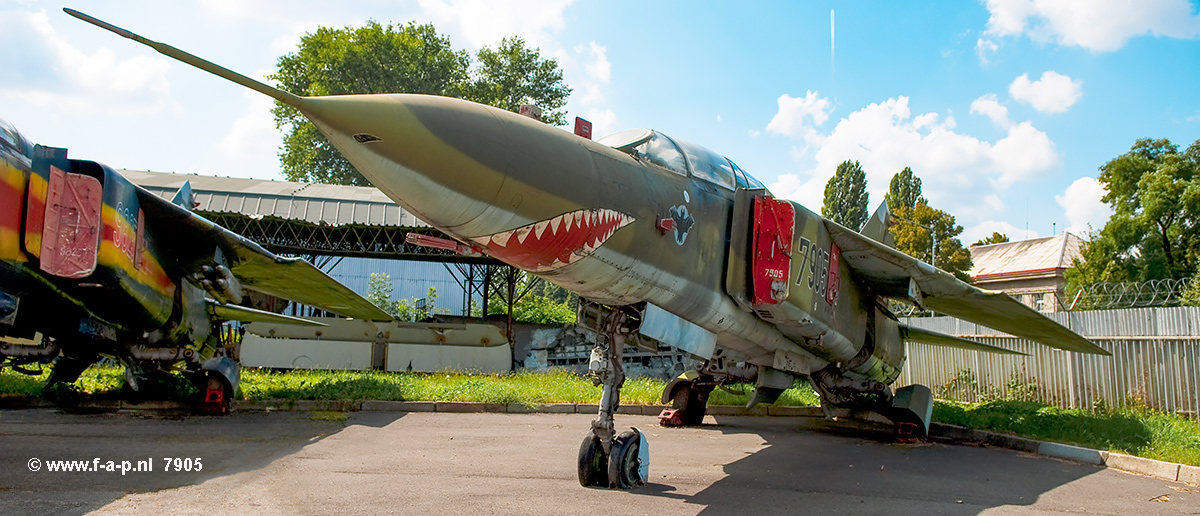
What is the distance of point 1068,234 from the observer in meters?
42.3

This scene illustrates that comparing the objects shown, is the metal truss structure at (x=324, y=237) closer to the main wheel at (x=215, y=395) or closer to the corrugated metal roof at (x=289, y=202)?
the corrugated metal roof at (x=289, y=202)

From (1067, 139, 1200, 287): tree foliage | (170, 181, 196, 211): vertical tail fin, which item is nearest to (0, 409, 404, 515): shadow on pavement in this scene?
(170, 181, 196, 211): vertical tail fin

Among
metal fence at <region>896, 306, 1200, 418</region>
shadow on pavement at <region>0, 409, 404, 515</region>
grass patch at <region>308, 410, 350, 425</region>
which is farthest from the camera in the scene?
metal fence at <region>896, 306, 1200, 418</region>

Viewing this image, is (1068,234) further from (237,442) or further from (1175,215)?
(237,442)

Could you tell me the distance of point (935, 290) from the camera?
850cm

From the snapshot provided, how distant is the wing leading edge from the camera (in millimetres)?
7762

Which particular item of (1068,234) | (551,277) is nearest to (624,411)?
(551,277)

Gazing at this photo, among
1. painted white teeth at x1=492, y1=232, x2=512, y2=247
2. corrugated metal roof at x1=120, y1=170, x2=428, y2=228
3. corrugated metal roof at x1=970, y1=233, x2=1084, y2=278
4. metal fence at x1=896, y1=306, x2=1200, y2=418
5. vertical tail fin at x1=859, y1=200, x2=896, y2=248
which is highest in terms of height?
corrugated metal roof at x1=970, y1=233, x2=1084, y2=278

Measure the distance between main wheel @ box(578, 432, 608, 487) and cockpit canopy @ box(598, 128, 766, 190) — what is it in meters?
2.34

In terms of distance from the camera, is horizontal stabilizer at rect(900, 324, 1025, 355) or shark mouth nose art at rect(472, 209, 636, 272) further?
horizontal stabilizer at rect(900, 324, 1025, 355)

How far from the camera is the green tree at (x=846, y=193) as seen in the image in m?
44.6

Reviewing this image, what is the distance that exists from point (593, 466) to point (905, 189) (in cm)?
4356

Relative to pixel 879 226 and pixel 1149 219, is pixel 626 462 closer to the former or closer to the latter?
pixel 879 226

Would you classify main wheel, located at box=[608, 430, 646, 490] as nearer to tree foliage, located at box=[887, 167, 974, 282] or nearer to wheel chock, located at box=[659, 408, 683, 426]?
wheel chock, located at box=[659, 408, 683, 426]
